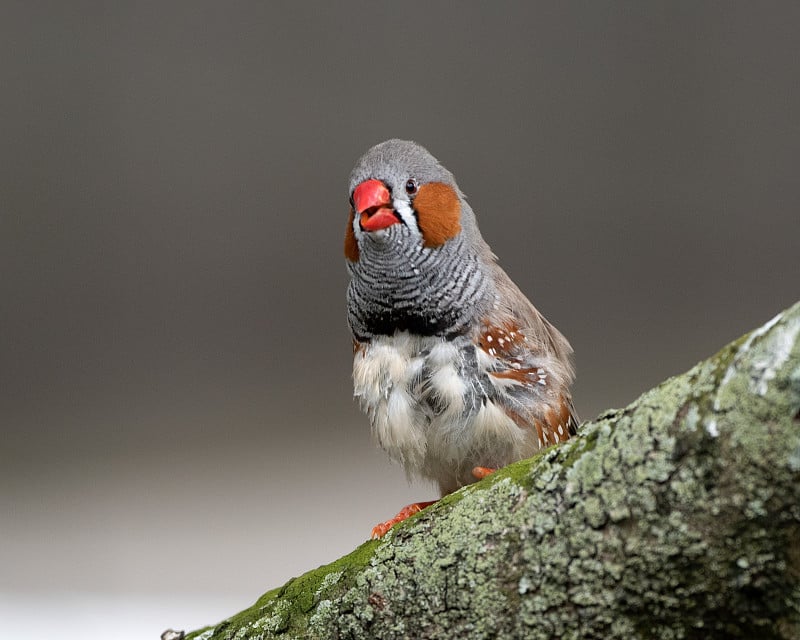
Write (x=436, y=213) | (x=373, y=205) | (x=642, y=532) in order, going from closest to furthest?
(x=642, y=532) < (x=373, y=205) < (x=436, y=213)

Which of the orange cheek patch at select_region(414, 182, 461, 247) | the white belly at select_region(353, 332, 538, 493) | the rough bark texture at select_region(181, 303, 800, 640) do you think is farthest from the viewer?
the orange cheek patch at select_region(414, 182, 461, 247)

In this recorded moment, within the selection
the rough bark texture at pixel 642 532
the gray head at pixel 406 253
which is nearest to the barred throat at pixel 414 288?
the gray head at pixel 406 253

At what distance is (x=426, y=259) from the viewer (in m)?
1.91

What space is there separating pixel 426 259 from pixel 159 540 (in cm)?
250

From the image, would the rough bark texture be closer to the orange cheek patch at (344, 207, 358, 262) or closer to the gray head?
the gray head

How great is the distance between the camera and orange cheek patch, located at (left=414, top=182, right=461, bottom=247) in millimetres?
1931

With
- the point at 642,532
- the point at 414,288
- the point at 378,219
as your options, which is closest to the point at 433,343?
the point at 414,288

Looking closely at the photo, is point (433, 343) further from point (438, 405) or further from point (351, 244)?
point (351, 244)

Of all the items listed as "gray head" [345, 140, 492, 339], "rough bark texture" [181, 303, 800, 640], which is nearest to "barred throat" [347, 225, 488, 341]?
"gray head" [345, 140, 492, 339]

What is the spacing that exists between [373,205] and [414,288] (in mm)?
188

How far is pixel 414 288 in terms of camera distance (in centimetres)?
188

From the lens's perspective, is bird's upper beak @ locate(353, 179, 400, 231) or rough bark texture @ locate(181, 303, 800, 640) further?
bird's upper beak @ locate(353, 179, 400, 231)

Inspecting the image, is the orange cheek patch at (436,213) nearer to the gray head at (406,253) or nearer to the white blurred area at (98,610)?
the gray head at (406,253)

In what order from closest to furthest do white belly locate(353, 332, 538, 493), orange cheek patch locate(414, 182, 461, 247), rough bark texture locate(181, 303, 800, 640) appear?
rough bark texture locate(181, 303, 800, 640) < white belly locate(353, 332, 538, 493) < orange cheek patch locate(414, 182, 461, 247)
